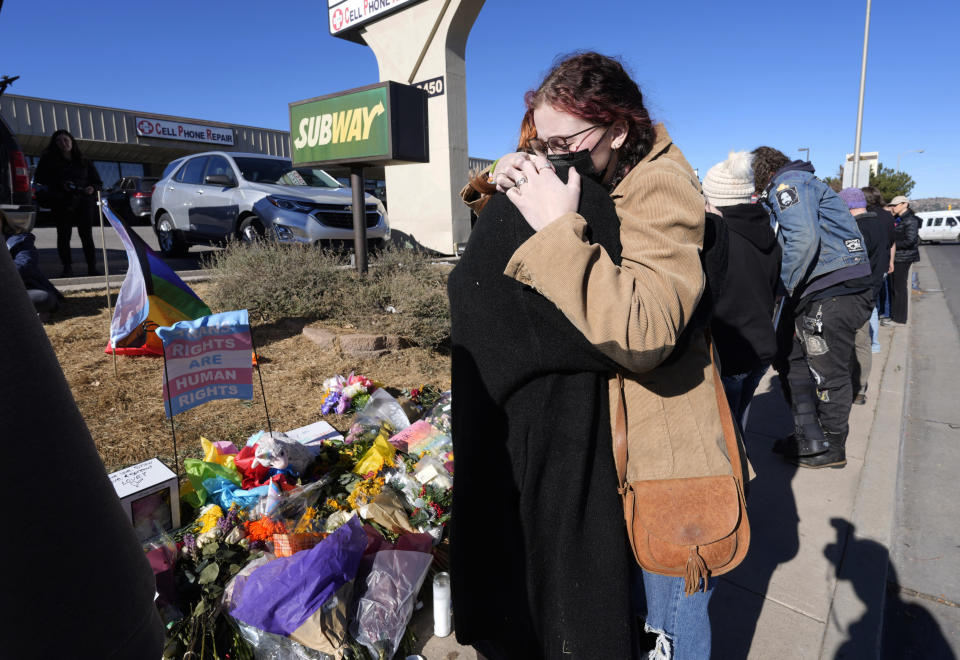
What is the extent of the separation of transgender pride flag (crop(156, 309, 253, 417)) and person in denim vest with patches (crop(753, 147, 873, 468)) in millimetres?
3237

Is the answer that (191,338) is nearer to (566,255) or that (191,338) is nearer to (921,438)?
(566,255)

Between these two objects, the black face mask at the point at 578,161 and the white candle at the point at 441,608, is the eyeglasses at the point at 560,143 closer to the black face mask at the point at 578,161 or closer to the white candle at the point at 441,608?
the black face mask at the point at 578,161

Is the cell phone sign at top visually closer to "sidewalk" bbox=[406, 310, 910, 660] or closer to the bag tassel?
"sidewalk" bbox=[406, 310, 910, 660]

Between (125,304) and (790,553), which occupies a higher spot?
(125,304)

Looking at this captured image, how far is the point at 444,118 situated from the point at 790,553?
10.3 meters

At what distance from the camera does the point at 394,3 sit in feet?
37.0

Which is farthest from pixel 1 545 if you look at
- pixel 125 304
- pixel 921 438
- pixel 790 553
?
pixel 921 438

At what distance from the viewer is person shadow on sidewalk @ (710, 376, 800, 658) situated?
2.36 m

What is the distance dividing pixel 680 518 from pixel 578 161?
2.70 feet

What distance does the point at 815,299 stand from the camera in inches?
150

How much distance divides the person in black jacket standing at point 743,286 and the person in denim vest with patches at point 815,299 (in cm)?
104

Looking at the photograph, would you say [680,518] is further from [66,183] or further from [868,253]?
[66,183]

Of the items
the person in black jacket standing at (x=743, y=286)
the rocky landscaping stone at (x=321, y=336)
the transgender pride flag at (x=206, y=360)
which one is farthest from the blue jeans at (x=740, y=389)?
the rocky landscaping stone at (x=321, y=336)

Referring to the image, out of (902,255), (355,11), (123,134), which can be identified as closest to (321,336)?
(902,255)
